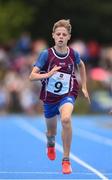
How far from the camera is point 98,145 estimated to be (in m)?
19.2

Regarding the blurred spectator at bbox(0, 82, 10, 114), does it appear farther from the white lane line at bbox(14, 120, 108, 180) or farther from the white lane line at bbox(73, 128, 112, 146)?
the white lane line at bbox(73, 128, 112, 146)

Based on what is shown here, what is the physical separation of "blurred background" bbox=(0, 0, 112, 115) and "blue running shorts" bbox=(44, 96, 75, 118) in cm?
1662

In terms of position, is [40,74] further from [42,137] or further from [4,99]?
[4,99]

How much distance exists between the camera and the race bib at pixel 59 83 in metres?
13.2

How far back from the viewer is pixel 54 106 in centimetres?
1347

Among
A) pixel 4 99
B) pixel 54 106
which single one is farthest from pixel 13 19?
pixel 54 106

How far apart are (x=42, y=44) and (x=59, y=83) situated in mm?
21070

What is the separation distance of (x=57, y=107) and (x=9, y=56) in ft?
65.7

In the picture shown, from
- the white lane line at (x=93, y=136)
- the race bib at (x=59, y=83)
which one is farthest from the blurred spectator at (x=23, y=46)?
the race bib at (x=59, y=83)

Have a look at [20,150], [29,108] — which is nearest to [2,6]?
[29,108]

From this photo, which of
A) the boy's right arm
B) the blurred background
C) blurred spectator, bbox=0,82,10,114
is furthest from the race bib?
blurred spectator, bbox=0,82,10,114

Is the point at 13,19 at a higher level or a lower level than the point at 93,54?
higher

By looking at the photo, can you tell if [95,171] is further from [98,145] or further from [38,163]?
[98,145]

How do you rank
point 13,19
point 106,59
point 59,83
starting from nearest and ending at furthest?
point 59,83 < point 106,59 < point 13,19
